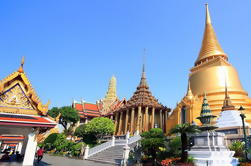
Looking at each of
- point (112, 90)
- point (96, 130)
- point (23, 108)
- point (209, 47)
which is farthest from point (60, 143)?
point (112, 90)

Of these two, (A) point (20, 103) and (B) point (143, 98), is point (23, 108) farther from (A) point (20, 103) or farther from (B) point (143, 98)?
(B) point (143, 98)

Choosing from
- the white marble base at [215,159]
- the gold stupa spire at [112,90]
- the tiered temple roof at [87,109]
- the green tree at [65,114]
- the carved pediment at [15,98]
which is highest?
the gold stupa spire at [112,90]

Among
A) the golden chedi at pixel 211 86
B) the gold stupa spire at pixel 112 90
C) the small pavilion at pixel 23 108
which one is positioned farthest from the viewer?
the gold stupa spire at pixel 112 90

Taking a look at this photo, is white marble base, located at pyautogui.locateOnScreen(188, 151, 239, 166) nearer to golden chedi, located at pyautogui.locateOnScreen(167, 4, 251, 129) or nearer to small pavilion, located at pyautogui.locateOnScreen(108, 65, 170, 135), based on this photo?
golden chedi, located at pyautogui.locateOnScreen(167, 4, 251, 129)

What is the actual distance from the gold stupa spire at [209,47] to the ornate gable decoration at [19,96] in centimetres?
2738

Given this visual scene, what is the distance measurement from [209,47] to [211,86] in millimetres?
8939

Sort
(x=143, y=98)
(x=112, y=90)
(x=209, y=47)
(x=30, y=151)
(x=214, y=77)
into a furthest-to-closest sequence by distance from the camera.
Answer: (x=112, y=90) → (x=143, y=98) → (x=209, y=47) → (x=214, y=77) → (x=30, y=151)

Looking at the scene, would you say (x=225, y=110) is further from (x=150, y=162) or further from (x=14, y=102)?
(x=14, y=102)

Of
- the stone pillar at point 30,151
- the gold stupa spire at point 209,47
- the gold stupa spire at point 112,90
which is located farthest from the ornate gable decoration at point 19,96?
the gold stupa spire at point 112,90

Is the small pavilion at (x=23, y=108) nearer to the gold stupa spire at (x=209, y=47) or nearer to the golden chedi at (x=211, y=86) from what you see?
the golden chedi at (x=211, y=86)

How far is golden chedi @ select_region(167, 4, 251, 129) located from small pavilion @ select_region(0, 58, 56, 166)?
18070mm

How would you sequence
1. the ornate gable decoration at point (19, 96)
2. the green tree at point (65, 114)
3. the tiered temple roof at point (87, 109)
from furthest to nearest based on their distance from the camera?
the tiered temple roof at point (87, 109)
the green tree at point (65, 114)
the ornate gable decoration at point (19, 96)

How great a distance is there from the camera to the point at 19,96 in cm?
992

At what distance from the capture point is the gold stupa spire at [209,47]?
99.3 feet
